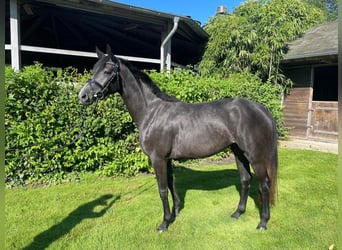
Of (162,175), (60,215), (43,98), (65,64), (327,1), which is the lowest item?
(60,215)

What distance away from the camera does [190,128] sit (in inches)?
111

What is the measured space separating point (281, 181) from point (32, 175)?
4072 mm

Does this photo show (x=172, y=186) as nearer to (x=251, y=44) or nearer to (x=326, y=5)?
(x=251, y=44)

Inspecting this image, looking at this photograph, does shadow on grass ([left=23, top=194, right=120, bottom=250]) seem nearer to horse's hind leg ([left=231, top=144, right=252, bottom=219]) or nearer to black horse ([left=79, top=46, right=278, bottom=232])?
black horse ([left=79, top=46, right=278, bottom=232])

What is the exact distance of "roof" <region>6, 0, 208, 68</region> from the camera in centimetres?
591

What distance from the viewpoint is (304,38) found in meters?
9.43

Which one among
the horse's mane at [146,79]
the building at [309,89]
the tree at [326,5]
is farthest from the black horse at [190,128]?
the tree at [326,5]

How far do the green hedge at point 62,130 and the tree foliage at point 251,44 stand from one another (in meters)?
4.22

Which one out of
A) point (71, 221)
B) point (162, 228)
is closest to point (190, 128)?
point (162, 228)

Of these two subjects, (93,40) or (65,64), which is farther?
(65,64)

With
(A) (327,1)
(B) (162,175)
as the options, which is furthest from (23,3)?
(A) (327,1)

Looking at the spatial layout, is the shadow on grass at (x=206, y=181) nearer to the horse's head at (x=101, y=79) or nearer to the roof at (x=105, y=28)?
the horse's head at (x=101, y=79)

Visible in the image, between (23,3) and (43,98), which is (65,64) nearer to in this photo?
(23,3)

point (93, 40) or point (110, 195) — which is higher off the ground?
point (93, 40)
